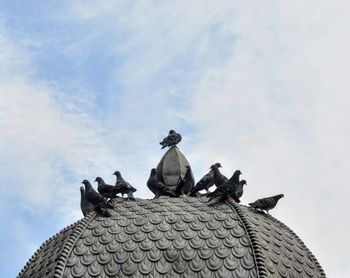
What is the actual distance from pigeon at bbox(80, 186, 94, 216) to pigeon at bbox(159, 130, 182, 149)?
12.3 feet

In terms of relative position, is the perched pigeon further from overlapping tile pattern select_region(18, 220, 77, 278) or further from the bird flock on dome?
overlapping tile pattern select_region(18, 220, 77, 278)

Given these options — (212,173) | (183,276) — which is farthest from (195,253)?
(212,173)

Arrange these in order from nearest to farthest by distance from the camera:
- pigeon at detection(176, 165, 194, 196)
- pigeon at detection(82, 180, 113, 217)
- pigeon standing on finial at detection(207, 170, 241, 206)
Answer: pigeon at detection(82, 180, 113, 217)
pigeon standing on finial at detection(207, 170, 241, 206)
pigeon at detection(176, 165, 194, 196)

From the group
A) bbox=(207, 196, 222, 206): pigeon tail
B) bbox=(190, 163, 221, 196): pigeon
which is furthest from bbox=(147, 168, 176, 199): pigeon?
bbox=(207, 196, 222, 206): pigeon tail

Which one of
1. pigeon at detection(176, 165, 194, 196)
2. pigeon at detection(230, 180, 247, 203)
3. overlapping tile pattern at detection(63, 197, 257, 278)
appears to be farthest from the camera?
pigeon at detection(176, 165, 194, 196)

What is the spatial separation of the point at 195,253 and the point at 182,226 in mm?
1263

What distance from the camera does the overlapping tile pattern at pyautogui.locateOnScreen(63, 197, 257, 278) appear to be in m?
23.7

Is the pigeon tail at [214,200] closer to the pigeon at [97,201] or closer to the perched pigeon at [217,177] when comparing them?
the perched pigeon at [217,177]

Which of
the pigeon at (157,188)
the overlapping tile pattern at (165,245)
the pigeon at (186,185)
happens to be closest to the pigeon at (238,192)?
the overlapping tile pattern at (165,245)

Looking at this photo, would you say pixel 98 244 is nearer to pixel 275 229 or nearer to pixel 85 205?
pixel 85 205

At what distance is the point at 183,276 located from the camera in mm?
23500

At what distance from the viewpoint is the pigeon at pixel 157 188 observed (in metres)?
28.5

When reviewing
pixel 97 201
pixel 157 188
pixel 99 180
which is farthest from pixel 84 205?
pixel 157 188

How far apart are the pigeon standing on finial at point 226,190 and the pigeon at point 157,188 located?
1965 mm
